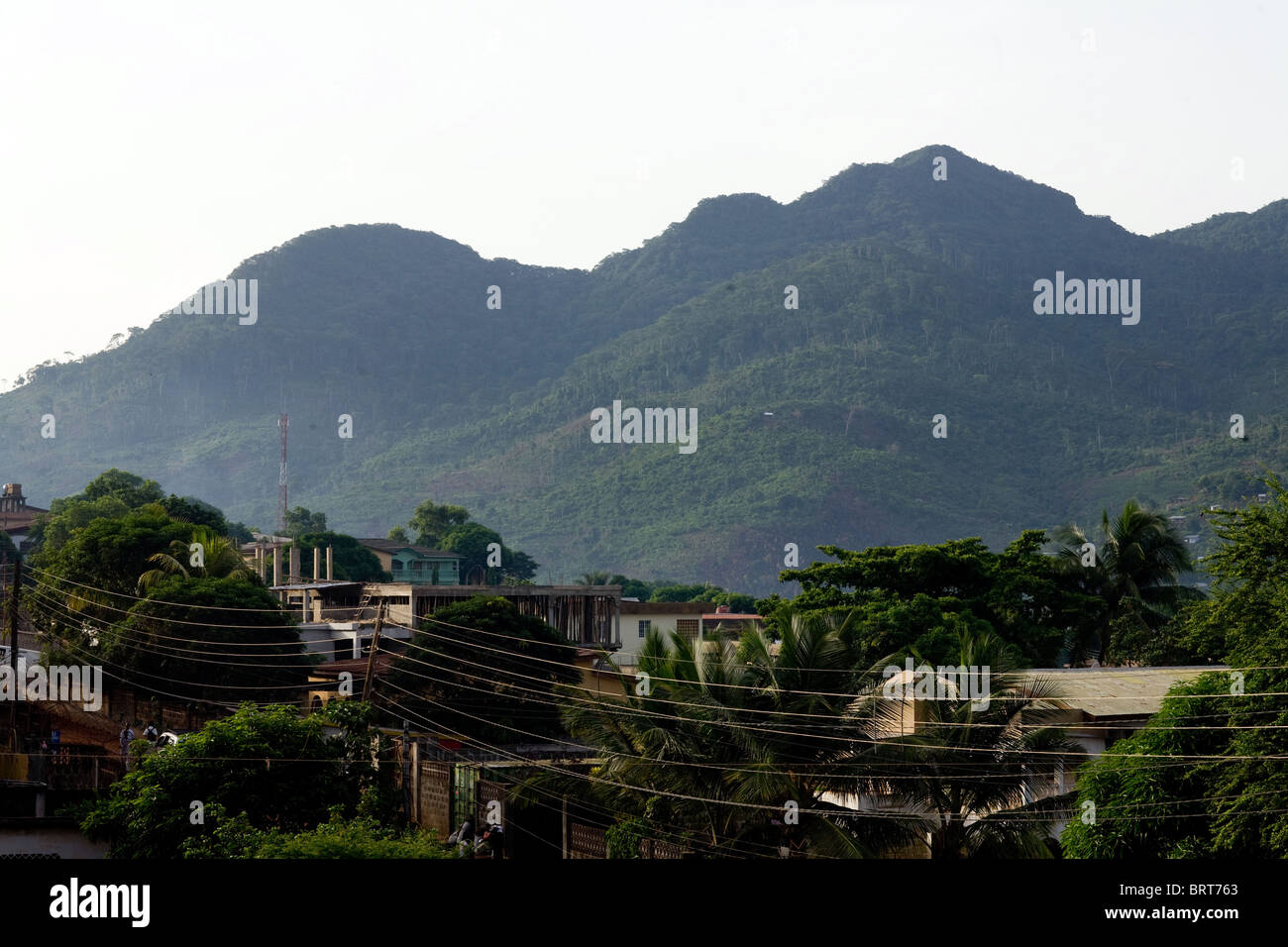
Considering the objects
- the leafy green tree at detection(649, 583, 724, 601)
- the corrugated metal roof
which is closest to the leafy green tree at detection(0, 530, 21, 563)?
the leafy green tree at detection(649, 583, 724, 601)

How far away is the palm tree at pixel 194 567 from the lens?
4828cm

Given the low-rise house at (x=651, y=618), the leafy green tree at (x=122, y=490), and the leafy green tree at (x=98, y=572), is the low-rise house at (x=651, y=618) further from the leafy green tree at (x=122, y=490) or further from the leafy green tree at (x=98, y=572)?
the leafy green tree at (x=98, y=572)

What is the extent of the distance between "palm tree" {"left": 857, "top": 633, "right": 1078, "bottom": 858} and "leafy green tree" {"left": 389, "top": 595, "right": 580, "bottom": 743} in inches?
727

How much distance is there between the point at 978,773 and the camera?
24578mm

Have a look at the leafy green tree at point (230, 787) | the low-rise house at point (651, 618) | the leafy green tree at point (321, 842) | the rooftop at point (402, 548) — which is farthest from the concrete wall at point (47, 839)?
the rooftop at point (402, 548)

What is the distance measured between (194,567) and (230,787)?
25.6m

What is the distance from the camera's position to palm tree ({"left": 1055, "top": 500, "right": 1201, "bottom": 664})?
5919 cm

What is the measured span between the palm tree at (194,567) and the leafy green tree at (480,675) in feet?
23.2

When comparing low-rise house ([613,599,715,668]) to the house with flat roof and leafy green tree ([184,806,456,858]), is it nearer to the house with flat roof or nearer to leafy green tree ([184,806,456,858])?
the house with flat roof
